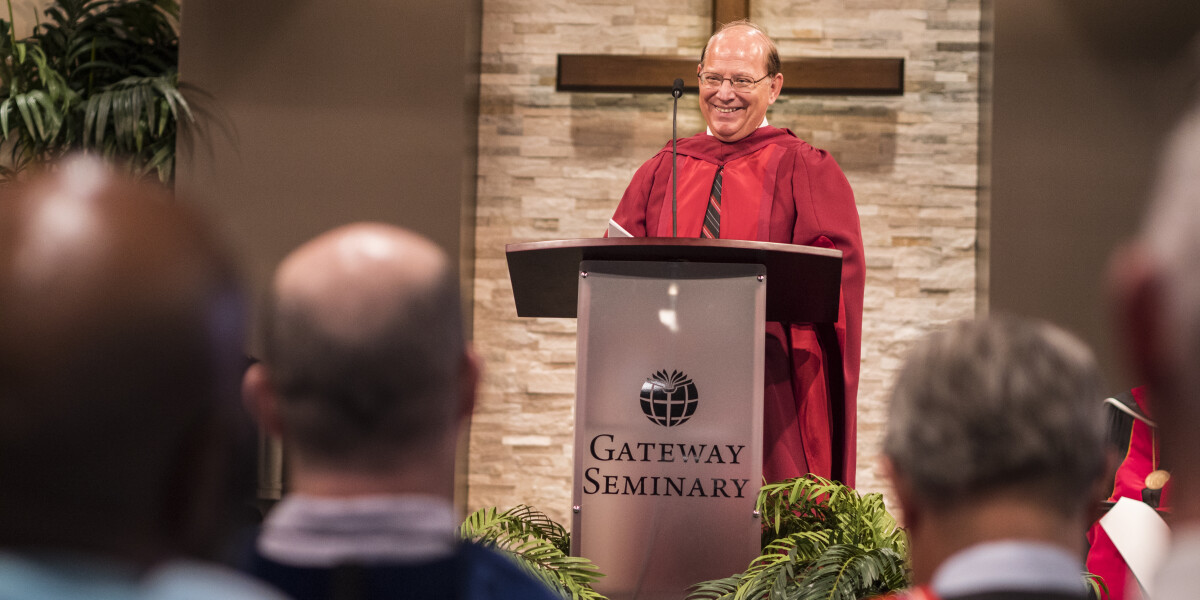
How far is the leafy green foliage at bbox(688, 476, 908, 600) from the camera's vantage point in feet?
7.85

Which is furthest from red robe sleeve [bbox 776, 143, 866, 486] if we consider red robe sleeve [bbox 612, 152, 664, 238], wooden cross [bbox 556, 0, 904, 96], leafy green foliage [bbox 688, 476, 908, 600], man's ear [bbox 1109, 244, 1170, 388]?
man's ear [bbox 1109, 244, 1170, 388]

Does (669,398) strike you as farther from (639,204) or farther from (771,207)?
(639,204)

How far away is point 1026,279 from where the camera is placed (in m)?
5.39

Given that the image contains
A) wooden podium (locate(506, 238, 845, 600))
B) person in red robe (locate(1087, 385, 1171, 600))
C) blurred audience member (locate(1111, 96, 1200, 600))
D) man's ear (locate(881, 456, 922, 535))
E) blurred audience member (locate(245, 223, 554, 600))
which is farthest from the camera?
person in red robe (locate(1087, 385, 1171, 600))

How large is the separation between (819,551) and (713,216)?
1442 mm

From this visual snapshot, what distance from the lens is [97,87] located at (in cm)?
562

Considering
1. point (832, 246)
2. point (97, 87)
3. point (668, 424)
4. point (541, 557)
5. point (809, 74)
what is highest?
point (809, 74)

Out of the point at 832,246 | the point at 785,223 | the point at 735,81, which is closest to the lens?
the point at 832,246

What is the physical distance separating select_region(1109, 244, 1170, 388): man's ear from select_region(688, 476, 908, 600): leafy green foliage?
1730 mm

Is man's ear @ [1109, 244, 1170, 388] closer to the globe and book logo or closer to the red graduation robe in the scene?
the globe and book logo

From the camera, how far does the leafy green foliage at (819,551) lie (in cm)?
239

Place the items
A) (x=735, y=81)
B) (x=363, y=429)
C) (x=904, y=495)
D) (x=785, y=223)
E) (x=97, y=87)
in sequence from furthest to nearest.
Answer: (x=97, y=87)
(x=735, y=81)
(x=785, y=223)
(x=904, y=495)
(x=363, y=429)

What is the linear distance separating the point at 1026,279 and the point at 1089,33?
125 centimetres

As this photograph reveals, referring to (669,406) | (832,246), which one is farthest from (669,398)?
(832,246)
